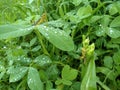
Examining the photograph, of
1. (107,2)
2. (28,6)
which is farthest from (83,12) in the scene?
(28,6)

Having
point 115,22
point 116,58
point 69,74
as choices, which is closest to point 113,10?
point 115,22

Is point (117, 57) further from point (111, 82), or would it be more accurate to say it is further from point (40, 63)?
point (40, 63)

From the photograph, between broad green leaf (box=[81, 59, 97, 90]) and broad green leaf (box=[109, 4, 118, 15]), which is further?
broad green leaf (box=[109, 4, 118, 15])

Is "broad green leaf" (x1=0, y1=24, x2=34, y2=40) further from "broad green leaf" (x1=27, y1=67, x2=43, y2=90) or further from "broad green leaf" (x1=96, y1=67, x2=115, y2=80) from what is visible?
"broad green leaf" (x1=96, y1=67, x2=115, y2=80)

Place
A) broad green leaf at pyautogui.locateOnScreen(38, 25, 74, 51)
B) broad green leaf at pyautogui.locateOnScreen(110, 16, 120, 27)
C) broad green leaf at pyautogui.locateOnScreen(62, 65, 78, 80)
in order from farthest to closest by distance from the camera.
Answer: broad green leaf at pyautogui.locateOnScreen(110, 16, 120, 27)
broad green leaf at pyautogui.locateOnScreen(62, 65, 78, 80)
broad green leaf at pyautogui.locateOnScreen(38, 25, 74, 51)

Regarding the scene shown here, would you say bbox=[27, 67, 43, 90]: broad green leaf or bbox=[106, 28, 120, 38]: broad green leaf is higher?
bbox=[106, 28, 120, 38]: broad green leaf

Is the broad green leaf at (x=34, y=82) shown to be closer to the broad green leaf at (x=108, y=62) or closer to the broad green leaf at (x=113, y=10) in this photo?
the broad green leaf at (x=108, y=62)

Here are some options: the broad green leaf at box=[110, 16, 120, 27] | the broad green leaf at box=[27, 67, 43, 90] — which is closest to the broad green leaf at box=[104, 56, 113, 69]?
the broad green leaf at box=[110, 16, 120, 27]

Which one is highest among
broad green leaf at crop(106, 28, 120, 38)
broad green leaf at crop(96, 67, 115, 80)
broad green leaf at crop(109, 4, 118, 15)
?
broad green leaf at crop(109, 4, 118, 15)

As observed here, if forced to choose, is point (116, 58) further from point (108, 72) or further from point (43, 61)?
point (43, 61)

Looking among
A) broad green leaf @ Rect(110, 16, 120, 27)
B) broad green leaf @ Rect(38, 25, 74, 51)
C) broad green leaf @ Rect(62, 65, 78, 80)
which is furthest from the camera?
broad green leaf @ Rect(110, 16, 120, 27)
